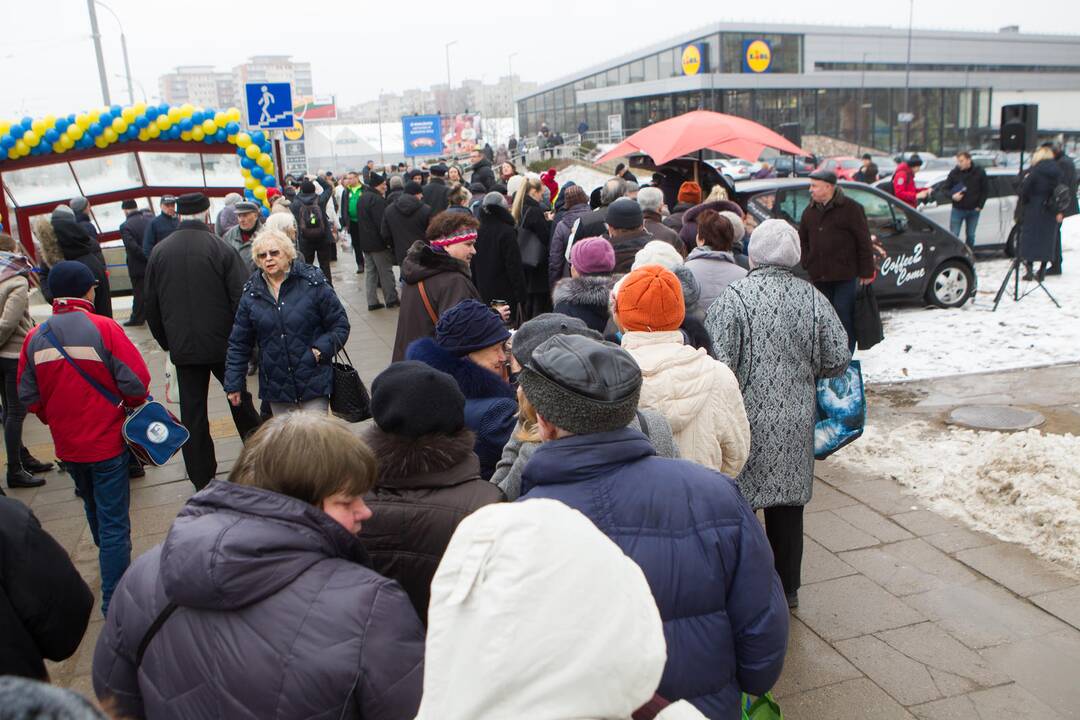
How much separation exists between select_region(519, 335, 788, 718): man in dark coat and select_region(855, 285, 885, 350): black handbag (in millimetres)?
5261

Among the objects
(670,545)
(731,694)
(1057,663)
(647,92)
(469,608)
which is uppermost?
(647,92)

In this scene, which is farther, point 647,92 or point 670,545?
point 647,92

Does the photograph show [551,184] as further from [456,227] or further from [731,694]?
[731,694]

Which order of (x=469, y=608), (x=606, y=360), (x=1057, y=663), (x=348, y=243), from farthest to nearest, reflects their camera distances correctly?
(x=348, y=243), (x=1057, y=663), (x=606, y=360), (x=469, y=608)

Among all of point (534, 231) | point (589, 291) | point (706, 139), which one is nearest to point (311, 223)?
point (534, 231)

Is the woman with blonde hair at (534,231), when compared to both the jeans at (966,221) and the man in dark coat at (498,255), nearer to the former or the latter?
the man in dark coat at (498,255)

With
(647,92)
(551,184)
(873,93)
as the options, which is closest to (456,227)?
(551,184)

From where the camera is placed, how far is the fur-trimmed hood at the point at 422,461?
97.4 inches

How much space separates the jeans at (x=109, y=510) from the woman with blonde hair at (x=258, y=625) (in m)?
2.76

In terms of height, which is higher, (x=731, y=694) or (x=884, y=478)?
(x=731, y=694)

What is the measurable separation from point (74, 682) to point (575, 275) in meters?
3.41

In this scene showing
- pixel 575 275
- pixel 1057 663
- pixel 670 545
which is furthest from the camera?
pixel 575 275

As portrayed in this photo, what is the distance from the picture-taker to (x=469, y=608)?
1.25m

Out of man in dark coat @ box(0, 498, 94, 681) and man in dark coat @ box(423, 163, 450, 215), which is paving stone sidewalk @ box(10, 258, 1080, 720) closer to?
man in dark coat @ box(0, 498, 94, 681)
